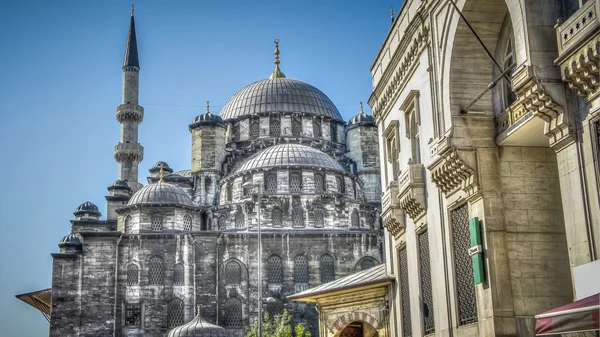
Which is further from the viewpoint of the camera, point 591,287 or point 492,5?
point 492,5

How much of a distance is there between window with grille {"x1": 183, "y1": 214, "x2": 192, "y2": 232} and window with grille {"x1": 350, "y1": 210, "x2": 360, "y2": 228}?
32.6ft

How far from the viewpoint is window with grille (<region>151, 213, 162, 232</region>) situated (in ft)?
164

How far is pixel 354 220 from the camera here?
170 feet

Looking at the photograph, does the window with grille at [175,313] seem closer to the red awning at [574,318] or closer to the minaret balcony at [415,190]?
the minaret balcony at [415,190]

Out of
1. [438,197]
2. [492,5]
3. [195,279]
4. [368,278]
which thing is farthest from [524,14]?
[195,279]

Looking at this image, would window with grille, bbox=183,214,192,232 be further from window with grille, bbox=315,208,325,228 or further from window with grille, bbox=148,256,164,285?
window with grille, bbox=315,208,325,228

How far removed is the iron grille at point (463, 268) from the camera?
1552cm

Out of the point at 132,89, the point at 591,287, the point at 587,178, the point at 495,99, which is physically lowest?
the point at 591,287

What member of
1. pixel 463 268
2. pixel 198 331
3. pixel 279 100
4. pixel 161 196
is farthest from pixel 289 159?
pixel 463 268

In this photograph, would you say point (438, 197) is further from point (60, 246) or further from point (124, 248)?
point (60, 246)

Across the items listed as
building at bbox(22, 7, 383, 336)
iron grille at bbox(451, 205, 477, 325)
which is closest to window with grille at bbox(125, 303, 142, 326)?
building at bbox(22, 7, 383, 336)

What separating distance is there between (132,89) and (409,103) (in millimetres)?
46020

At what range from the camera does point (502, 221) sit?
1485cm

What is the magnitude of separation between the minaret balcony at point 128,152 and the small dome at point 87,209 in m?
3.98
